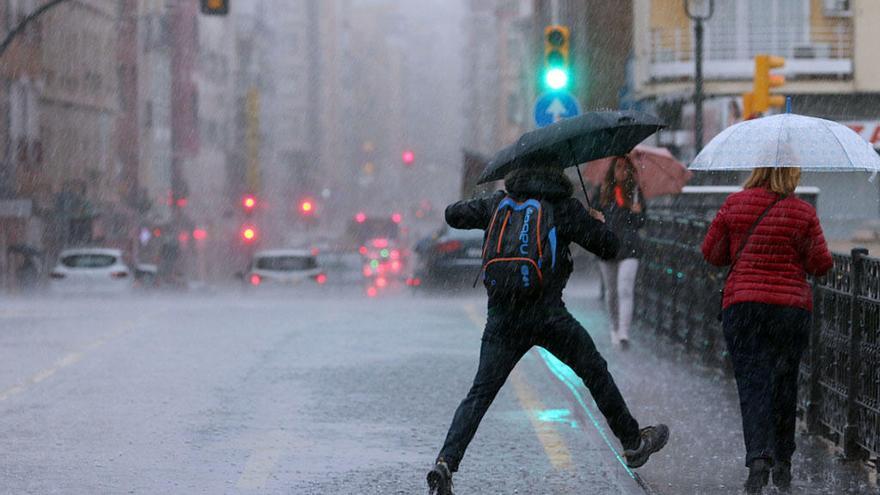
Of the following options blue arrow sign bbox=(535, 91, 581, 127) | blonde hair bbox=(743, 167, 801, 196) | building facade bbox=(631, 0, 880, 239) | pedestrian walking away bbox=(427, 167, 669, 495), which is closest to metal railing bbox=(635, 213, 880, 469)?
blonde hair bbox=(743, 167, 801, 196)

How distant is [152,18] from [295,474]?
65.8 metres

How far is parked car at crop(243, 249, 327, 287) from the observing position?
1324 inches

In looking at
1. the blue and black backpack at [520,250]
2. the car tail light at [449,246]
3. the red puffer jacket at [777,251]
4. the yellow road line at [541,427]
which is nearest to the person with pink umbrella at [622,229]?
the yellow road line at [541,427]

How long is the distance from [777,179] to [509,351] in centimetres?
144

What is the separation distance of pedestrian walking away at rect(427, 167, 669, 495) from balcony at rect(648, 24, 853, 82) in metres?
30.6

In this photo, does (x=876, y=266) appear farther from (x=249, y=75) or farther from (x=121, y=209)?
(x=249, y=75)

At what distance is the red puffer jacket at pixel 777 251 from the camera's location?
760cm

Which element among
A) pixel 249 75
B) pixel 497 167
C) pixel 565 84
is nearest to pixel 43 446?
pixel 497 167

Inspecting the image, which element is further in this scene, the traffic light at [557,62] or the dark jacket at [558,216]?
the traffic light at [557,62]

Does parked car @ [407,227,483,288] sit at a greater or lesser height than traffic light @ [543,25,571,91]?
lesser

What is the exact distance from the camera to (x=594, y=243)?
7.44m

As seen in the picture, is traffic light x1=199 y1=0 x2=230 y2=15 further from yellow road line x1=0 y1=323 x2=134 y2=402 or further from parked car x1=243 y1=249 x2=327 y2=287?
yellow road line x1=0 y1=323 x2=134 y2=402

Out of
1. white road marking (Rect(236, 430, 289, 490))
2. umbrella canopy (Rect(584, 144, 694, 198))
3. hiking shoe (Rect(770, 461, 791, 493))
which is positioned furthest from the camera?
umbrella canopy (Rect(584, 144, 694, 198))

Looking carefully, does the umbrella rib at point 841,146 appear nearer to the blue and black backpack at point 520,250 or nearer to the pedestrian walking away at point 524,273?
the pedestrian walking away at point 524,273
